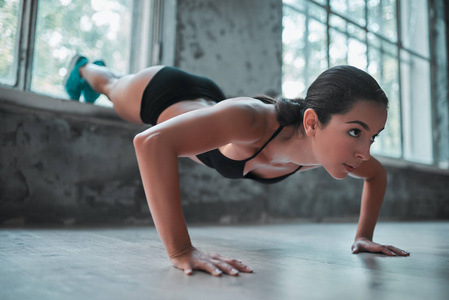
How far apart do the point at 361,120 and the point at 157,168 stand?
1.90 feet

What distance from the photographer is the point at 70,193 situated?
2.13 metres

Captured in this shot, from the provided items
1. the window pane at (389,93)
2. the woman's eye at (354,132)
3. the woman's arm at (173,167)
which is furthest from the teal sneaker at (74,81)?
the window pane at (389,93)

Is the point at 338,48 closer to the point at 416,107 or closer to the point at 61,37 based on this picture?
the point at 416,107

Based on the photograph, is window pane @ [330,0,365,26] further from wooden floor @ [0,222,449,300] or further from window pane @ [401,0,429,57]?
wooden floor @ [0,222,449,300]

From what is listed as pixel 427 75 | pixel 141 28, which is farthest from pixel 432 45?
pixel 141 28

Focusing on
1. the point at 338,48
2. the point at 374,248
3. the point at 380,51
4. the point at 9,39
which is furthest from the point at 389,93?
the point at 9,39

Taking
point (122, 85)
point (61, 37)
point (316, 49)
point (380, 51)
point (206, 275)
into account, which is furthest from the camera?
point (380, 51)

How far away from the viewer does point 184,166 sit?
2.58 m

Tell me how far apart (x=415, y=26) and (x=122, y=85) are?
436cm

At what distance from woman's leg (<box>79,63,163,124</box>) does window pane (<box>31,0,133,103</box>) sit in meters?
0.30

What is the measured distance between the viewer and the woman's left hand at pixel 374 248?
1.30 meters

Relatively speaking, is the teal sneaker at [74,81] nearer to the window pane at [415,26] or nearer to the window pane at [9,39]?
the window pane at [9,39]

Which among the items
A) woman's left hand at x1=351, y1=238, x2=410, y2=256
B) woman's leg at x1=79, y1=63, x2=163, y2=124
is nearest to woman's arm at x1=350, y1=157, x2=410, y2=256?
woman's left hand at x1=351, y1=238, x2=410, y2=256

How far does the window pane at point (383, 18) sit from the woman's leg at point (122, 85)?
3047 mm
